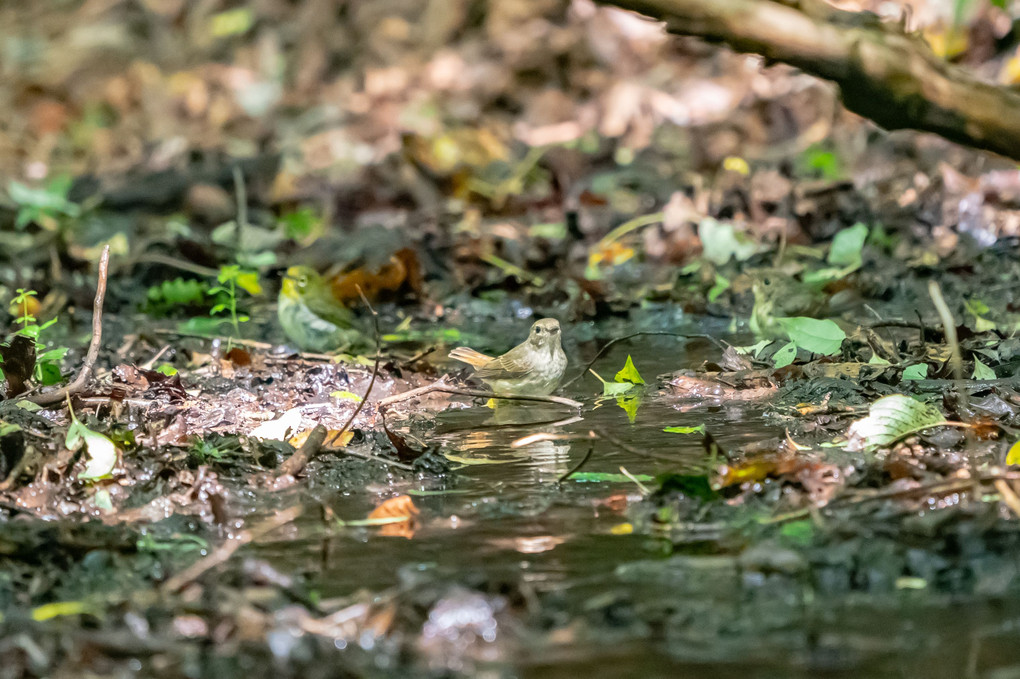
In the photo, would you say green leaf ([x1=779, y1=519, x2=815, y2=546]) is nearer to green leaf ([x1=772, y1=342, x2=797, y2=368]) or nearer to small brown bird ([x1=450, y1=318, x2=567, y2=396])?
green leaf ([x1=772, y1=342, x2=797, y2=368])

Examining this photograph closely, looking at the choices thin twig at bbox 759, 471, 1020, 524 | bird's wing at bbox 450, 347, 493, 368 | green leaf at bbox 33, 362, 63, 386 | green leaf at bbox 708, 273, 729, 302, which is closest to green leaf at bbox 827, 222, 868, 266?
green leaf at bbox 708, 273, 729, 302

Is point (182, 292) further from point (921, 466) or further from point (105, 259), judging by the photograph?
point (921, 466)

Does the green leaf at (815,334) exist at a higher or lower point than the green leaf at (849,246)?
higher

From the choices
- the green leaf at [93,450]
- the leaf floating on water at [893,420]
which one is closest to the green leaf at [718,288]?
the leaf floating on water at [893,420]

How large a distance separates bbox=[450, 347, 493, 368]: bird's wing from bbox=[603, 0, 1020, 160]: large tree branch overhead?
157 centimetres

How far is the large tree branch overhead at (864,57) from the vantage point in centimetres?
412

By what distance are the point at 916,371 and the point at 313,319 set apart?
2.73 metres

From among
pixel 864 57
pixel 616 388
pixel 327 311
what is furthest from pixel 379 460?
pixel 864 57

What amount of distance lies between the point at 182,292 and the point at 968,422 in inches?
183

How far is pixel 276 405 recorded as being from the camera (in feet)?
12.9

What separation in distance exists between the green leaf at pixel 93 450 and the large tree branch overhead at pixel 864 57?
2550mm

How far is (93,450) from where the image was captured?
9.63ft

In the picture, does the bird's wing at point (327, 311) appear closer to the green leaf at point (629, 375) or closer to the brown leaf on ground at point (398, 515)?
the green leaf at point (629, 375)

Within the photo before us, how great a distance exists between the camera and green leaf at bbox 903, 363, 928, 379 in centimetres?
368
